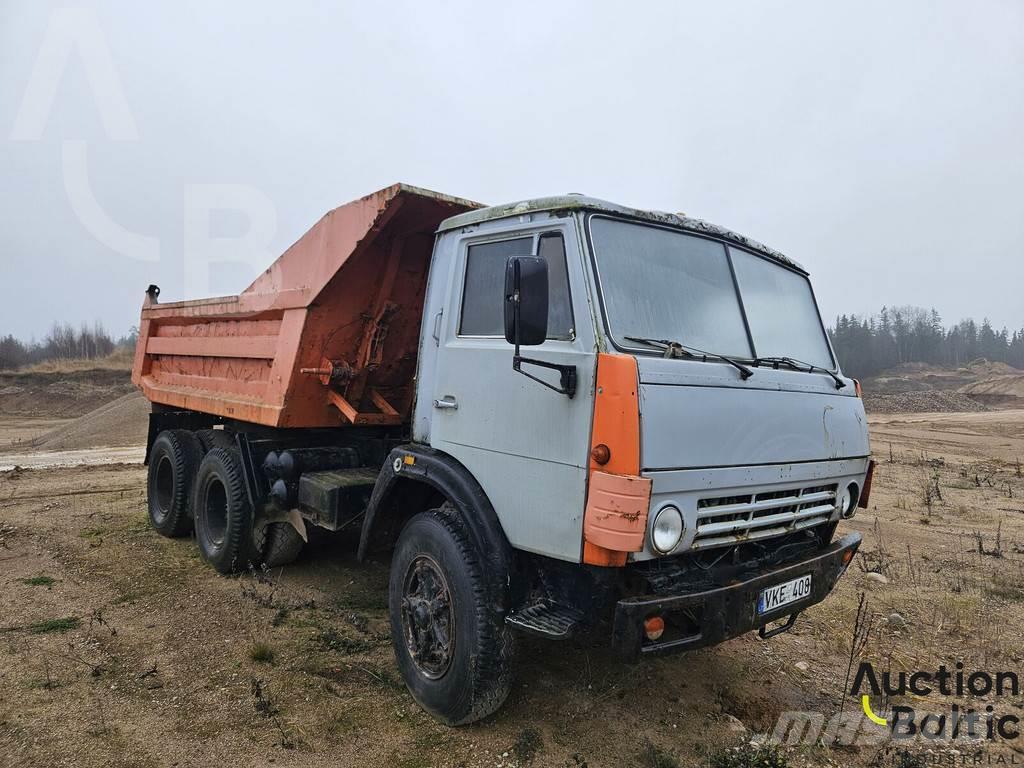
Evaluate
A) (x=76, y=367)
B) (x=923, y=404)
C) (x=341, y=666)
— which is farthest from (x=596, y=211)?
(x=923, y=404)

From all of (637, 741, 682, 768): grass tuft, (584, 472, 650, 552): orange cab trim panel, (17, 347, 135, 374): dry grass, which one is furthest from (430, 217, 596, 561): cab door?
(17, 347, 135, 374): dry grass

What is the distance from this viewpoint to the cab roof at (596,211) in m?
2.96

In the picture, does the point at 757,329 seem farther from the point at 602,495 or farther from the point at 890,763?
the point at 890,763

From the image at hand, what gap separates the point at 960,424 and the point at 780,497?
25345 millimetres

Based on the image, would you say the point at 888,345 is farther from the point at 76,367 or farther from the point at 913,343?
the point at 76,367

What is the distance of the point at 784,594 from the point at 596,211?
77.1 inches

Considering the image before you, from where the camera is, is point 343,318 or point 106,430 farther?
point 106,430

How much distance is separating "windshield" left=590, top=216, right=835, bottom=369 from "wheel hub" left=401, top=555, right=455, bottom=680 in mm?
1558

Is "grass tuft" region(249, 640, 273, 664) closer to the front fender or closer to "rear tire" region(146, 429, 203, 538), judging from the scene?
the front fender

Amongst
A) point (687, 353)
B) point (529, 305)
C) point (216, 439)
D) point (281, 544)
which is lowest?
point (281, 544)

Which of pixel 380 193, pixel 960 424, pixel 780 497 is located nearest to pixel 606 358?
pixel 780 497

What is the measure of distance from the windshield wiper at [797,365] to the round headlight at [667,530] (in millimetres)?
1000

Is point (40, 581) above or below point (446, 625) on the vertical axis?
below

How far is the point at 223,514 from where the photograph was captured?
5688 millimetres
